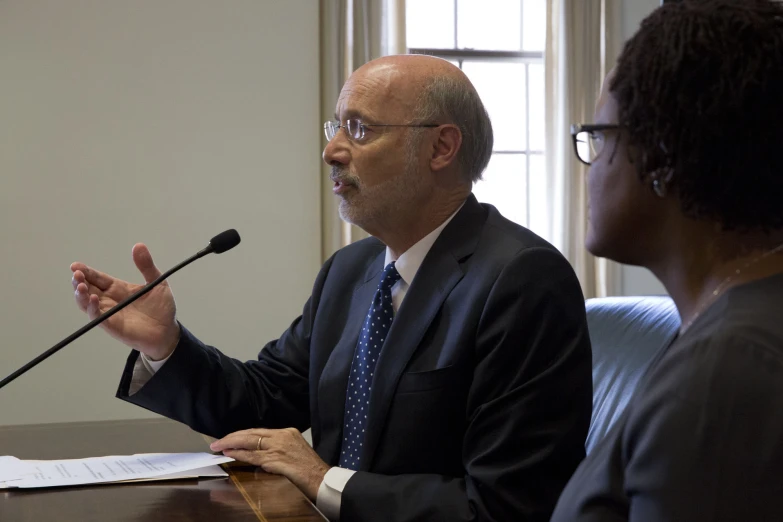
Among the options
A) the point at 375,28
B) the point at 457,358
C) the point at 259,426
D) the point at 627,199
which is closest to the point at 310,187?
the point at 375,28

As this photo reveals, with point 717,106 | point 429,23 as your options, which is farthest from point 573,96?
point 717,106

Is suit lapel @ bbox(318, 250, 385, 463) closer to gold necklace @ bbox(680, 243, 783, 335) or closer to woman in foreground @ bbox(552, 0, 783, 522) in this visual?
woman in foreground @ bbox(552, 0, 783, 522)

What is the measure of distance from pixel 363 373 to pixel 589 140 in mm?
863

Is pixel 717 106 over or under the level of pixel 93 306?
over

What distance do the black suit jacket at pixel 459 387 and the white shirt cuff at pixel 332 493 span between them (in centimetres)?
2

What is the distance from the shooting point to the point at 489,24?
182 inches

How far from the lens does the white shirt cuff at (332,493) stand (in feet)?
5.01

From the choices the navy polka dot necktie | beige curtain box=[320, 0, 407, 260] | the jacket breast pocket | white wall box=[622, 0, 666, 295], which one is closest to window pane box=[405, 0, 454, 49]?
beige curtain box=[320, 0, 407, 260]

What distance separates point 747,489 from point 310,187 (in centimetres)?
358

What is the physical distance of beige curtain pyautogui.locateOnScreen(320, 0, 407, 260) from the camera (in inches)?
165

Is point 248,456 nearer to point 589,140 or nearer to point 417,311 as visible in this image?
point 417,311

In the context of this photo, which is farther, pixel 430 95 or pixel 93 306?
pixel 430 95

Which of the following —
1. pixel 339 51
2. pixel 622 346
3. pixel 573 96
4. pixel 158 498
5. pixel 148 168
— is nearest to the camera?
pixel 158 498

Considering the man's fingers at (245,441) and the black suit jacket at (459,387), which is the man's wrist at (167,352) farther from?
the man's fingers at (245,441)
